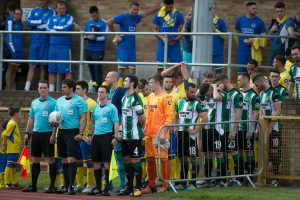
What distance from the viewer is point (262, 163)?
20.8m

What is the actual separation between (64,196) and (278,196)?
12.8 ft

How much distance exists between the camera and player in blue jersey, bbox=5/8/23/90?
2570 cm

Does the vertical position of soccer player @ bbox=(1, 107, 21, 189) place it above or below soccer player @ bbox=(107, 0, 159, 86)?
below

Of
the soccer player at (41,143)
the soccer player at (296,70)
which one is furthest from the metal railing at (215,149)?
the soccer player at (41,143)

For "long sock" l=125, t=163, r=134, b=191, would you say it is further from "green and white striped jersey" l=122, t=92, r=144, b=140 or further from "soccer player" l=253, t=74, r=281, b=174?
"soccer player" l=253, t=74, r=281, b=174

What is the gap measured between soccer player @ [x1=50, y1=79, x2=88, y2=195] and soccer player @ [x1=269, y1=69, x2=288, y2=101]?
3.77m

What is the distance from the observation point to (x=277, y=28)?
24.2m

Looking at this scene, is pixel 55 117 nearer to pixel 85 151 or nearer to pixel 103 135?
pixel 103 135

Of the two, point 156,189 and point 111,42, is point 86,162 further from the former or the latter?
point 111,42

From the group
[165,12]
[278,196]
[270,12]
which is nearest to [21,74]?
[165,12]

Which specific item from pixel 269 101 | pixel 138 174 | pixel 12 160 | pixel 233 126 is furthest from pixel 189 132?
pixel 12 160

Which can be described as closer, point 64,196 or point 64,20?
point 64,196

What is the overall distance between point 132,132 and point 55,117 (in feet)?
4.84

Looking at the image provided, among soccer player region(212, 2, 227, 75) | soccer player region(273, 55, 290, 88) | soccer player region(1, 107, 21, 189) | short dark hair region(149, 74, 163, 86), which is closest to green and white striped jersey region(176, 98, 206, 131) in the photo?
short dark hair region(149, 74, 163, 86)
